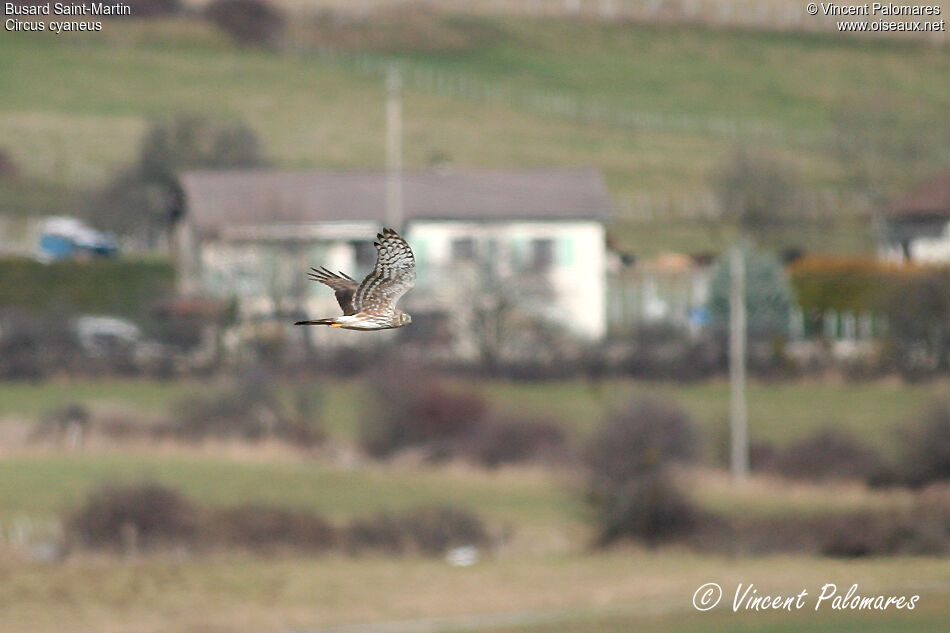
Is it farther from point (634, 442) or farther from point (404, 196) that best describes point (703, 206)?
point (634, 442)

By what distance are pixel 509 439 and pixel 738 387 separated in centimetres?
703

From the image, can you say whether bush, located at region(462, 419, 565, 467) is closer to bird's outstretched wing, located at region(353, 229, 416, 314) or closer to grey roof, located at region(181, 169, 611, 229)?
grey roof, located at region(181, 169, 611, 229)

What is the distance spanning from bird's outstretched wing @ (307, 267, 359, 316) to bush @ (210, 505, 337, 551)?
126 feet

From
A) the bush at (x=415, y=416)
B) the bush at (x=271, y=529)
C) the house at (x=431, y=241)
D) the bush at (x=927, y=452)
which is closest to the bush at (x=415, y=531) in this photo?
the bush at (x=271, y=529)

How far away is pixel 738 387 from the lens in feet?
186

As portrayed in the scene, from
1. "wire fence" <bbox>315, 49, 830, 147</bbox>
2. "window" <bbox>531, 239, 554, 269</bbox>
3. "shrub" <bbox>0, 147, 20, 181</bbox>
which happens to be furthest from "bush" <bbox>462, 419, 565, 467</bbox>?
"wire fence" <bbox>315, 49, 830, 147</bbox>

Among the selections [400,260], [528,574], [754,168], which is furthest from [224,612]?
[754,168]

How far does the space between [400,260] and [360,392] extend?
168 feet

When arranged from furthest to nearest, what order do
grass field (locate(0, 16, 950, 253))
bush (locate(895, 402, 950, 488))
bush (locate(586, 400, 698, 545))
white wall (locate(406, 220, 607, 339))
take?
grass field (locate(0, 16, 950, 253)), white wall (locate(406, 220, 607, 339)), bush (locate(895, 402, 950, 488)), bush (locate(586, 400, 698, 545))

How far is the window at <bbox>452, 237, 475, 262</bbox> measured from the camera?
68494mm

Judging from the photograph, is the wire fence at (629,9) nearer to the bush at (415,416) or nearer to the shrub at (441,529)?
the bush at (415,416)

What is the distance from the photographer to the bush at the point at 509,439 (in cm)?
5656

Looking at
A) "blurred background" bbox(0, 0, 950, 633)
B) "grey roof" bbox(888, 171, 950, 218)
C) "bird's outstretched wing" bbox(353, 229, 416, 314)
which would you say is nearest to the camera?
"bird's outstretched wing" bbox(353, 229, 416, 314)

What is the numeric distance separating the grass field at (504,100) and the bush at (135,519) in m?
41.2
